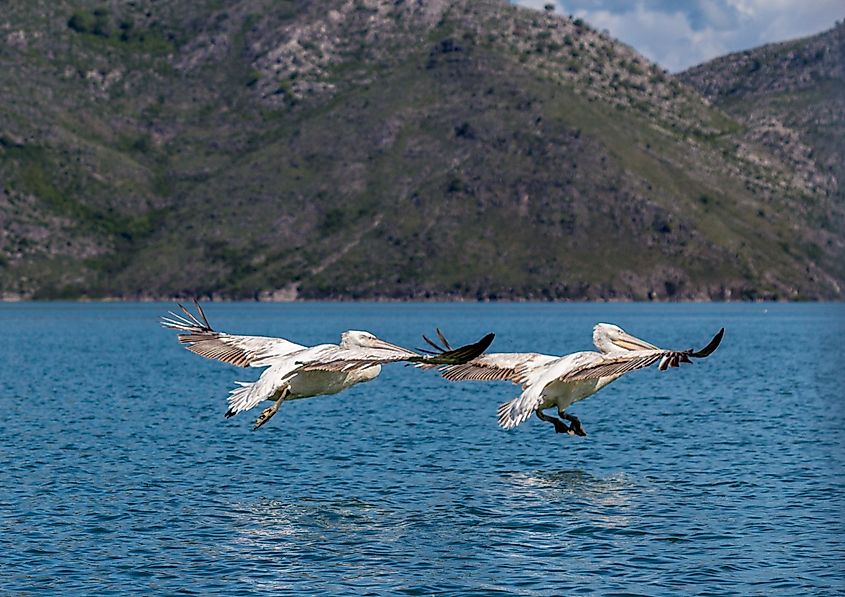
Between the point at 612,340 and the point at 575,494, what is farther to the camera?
the point at 575,494

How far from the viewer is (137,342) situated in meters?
147

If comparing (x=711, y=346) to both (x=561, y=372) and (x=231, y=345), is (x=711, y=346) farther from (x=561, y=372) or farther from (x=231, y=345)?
(x=231, y=345)

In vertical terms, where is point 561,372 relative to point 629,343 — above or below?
below

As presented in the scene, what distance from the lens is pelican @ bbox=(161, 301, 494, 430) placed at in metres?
22.3

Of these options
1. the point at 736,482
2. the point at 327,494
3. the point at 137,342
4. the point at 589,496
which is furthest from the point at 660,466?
the point at 137,342

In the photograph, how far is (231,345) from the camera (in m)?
27.8

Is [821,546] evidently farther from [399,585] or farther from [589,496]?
[399,585]

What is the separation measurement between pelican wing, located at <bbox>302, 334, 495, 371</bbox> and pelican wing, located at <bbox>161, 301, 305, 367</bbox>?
9.36 ft

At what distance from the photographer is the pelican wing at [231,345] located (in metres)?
27.1

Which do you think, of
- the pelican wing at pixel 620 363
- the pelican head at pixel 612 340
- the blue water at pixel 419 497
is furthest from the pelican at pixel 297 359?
the pelican head at pixel 612 340

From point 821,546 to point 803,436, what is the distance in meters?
24.3

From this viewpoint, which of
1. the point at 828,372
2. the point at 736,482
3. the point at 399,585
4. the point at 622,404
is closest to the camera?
the point at 399,585

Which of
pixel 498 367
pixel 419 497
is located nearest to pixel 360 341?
pixel 498 367

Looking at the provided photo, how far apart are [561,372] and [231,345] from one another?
741cm
